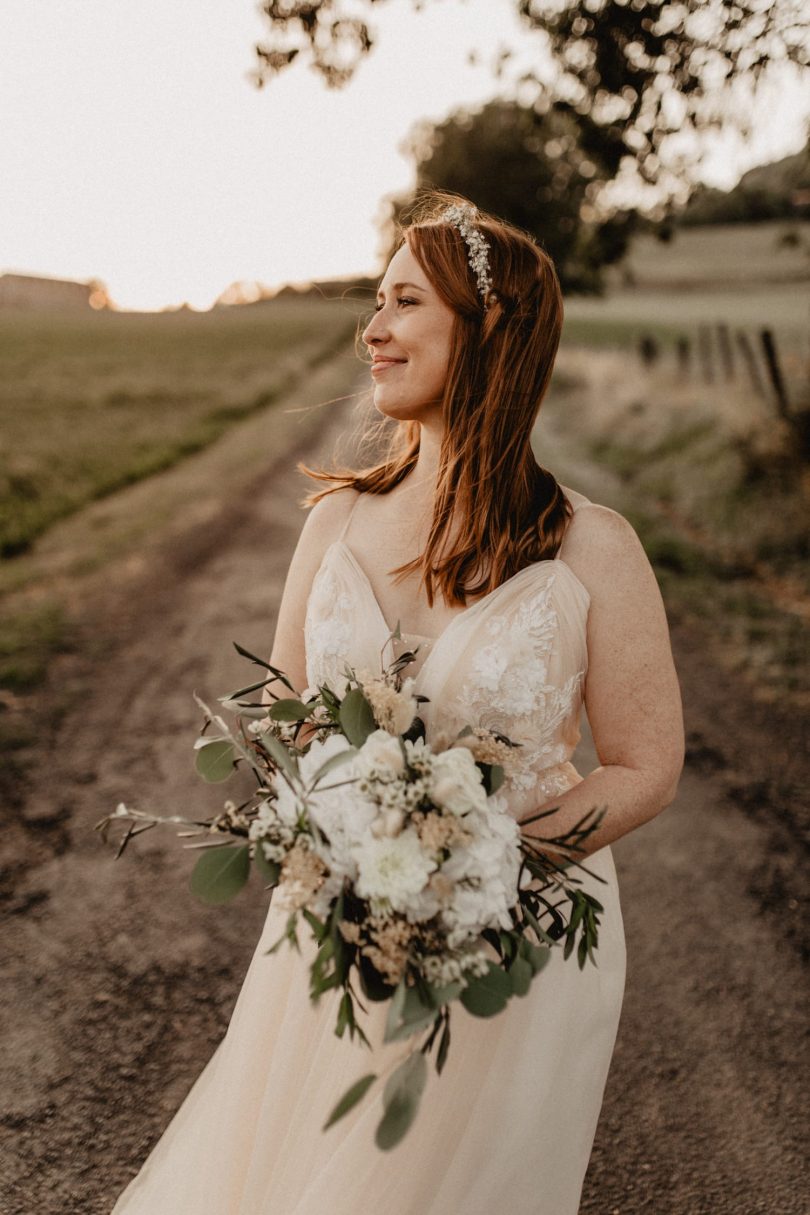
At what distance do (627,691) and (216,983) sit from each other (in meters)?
2.29

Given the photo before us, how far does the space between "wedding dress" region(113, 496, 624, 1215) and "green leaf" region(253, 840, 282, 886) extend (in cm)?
45

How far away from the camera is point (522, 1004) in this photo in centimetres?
201

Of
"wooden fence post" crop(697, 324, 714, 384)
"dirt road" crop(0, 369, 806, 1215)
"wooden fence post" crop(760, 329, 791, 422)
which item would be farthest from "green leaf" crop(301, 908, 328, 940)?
"wooden fence post" crop(697, 324, 714, 384)

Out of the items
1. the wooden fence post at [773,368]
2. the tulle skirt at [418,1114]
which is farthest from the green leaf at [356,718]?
the wooden fence post at [773,368]

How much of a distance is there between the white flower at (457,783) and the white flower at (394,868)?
8 centimetres

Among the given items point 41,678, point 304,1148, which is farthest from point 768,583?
point 304,1148

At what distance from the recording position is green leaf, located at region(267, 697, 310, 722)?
181cm

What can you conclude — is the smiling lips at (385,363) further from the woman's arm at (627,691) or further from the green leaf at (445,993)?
the green leaf at (445,993)

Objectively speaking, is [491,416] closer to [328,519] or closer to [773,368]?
[328,519]

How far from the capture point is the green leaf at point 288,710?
1.81 metres

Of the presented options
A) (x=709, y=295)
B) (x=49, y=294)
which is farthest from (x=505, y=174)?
(x=49, y=294)

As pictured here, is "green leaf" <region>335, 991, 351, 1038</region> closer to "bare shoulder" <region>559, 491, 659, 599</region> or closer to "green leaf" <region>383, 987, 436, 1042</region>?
"green leaf" <region>383, 987, 436, 1042</region>

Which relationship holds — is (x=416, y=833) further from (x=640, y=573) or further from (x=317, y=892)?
(x=640, y=573)

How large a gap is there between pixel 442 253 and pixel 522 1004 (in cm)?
179
